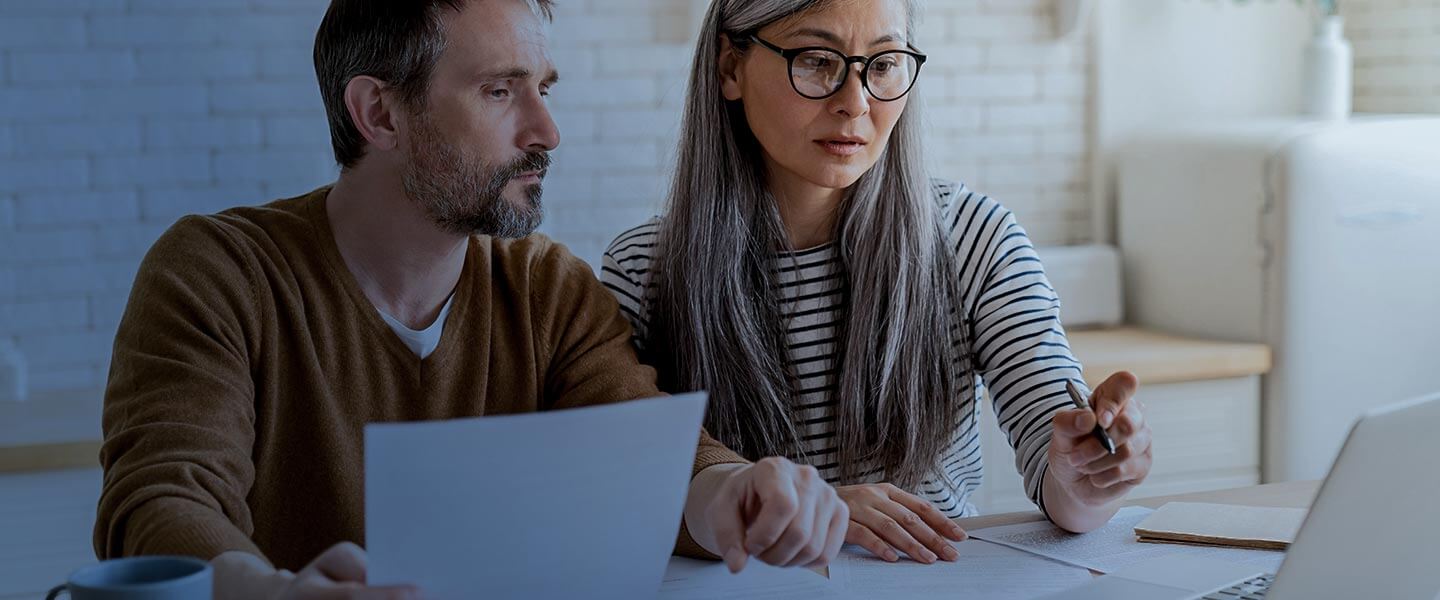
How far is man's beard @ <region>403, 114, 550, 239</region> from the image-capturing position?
5.73 ft

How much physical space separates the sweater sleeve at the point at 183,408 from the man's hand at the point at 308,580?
49 mm

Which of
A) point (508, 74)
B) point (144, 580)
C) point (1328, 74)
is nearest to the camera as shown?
point (144, 580)

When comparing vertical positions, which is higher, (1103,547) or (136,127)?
(136,127)

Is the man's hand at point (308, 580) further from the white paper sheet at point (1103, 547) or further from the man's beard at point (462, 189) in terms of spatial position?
the white paper sheet at point (1103, 547)

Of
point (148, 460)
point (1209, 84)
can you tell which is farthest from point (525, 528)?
point (1209, 84)

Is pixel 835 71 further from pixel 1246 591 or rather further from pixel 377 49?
pixel 1246 591

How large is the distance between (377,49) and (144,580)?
869 millimetres

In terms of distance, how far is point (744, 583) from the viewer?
1.58 meters

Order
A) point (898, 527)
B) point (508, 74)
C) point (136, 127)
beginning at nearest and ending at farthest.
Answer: point (898, 527) → point (508, 74) → point (136, 127)

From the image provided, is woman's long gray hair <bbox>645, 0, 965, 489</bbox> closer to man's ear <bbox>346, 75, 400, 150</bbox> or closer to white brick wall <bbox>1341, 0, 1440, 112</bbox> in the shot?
man's ear <bbox>346, 75, 400, 150</bbox>

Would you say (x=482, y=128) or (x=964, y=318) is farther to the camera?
(x=964, y=318)

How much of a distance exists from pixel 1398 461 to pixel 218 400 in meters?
1.16

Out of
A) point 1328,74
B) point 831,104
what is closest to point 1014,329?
point 831,104

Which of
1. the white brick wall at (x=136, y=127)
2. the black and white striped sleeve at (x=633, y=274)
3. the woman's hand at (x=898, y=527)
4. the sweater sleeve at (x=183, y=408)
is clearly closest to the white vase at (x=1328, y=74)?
the white brick wall at (x=136, y=127)
